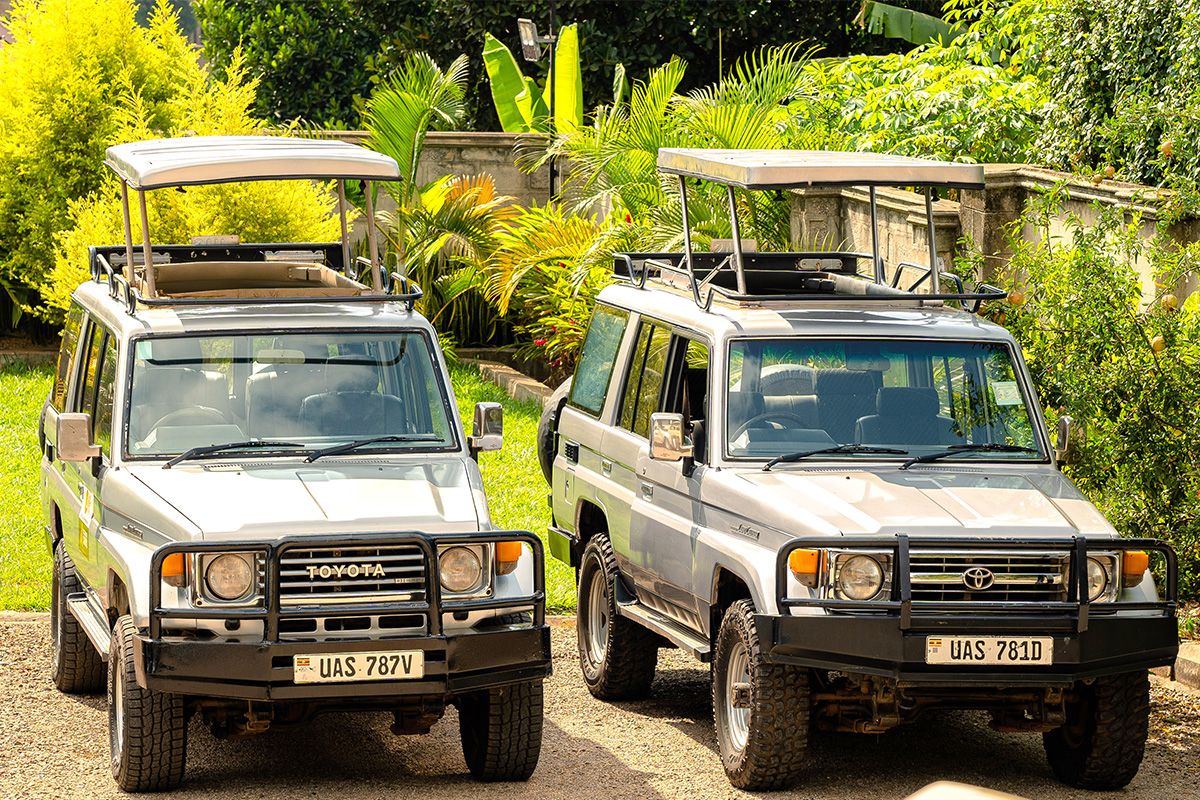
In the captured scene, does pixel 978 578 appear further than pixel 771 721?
No

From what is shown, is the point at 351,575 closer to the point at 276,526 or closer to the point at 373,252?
the point at 276,526

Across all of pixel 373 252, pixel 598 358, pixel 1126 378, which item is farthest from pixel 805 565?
pixel 373 252


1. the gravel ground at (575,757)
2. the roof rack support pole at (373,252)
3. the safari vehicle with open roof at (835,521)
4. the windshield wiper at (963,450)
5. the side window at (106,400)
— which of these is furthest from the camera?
the roof rack support pole at (373,252)

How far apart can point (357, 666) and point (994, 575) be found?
100 inches

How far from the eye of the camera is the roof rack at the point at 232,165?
29.6 feet

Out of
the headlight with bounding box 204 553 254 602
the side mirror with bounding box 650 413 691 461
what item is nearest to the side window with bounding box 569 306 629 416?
the side mirror with bounding box 650 413 691 461

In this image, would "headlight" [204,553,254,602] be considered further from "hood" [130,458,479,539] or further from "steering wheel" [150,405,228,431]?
"steering wheel" [150,405,228,431]

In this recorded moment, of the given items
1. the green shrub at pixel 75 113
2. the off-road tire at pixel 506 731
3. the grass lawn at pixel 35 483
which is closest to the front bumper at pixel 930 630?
the off-road tire at pixel 506 731

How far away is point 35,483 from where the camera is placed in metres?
15.0

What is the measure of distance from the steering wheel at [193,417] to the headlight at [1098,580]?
12.5 ft

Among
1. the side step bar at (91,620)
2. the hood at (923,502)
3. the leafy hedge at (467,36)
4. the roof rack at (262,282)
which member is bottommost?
the side step bar at (91,620)

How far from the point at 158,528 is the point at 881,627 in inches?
116

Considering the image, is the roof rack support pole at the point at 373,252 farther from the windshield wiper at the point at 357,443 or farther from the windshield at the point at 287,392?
the windshield wiper at the point at 357,443

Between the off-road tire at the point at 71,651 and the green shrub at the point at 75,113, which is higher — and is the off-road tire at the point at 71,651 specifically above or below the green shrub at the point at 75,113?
below
